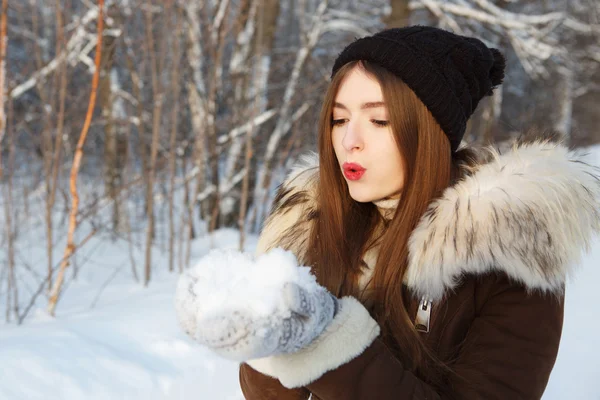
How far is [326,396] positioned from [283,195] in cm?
89

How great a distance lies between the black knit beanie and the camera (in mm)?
1496

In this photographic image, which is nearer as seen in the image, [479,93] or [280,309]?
[280,309]

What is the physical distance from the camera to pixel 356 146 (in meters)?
1.53

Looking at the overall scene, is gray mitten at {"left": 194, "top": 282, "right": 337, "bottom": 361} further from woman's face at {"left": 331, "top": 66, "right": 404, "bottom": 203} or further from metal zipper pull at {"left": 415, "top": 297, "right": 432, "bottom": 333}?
woman's face at {"left": 331, "top": 66, "right": 404, "bottom": 203}

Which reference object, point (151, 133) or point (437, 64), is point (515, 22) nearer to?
point (151, 133)

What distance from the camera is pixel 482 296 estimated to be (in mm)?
1347

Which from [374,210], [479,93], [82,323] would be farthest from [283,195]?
[82,323]

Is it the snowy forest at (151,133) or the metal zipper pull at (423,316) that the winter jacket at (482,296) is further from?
the snowy forest at (151,133)

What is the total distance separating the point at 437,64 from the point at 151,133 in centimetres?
646

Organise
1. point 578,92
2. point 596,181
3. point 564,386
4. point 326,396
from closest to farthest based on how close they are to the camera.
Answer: point 326,396 → point 596,181 → point 564,386 → point 578,92

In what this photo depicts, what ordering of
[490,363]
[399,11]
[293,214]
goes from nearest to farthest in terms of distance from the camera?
[490,363], [293,214], [399,11]

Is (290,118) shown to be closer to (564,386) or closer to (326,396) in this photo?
(564,386)

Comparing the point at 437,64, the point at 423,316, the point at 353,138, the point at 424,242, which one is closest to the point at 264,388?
the point at 423,316

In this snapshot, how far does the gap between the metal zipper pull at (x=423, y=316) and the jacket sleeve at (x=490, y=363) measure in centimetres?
12
